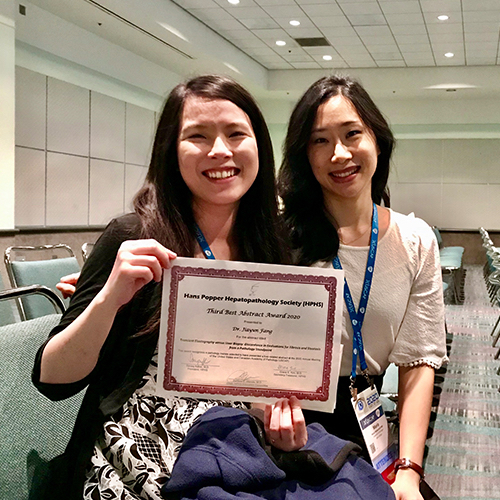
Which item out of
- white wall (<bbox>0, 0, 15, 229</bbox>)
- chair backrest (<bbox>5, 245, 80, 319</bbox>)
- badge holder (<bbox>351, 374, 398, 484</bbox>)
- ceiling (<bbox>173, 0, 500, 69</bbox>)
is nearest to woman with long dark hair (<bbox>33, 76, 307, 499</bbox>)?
badge holder (<bbox>351, 374, 398, 484</bbox>)

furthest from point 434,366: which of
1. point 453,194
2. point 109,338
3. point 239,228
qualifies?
point 453,194

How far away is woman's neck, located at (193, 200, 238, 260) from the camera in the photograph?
1.29m

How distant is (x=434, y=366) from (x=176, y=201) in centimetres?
78

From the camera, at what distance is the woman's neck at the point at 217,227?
1295mm

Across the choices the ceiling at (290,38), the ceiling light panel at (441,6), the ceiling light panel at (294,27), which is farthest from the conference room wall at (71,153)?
the ceiling light panel at (441,6)

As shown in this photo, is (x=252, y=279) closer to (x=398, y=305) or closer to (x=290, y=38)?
(x=398, y=305)

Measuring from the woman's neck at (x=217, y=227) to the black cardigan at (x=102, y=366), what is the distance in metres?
0.17

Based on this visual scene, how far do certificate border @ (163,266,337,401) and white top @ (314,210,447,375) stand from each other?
0.40m

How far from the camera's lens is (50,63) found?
782cm

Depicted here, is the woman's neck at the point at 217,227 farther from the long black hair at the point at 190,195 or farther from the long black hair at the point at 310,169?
the long black hair at the point at 310,169

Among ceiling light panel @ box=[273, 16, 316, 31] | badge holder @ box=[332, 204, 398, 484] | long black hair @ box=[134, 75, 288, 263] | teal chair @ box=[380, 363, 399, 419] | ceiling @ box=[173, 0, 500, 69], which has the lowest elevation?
teal chair @ box=[380, 363, 399, 419]

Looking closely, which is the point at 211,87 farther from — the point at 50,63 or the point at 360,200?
the point at 50,63
